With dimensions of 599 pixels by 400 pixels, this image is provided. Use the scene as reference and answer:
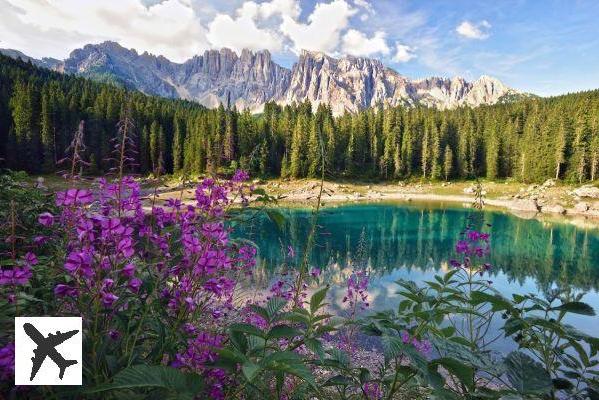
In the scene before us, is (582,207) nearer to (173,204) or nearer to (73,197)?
(173,204)

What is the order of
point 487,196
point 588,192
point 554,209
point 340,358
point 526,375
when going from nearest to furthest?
point 526,375
point 340,358
point 554,209
point 588,192
point 487,196

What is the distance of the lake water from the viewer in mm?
18875

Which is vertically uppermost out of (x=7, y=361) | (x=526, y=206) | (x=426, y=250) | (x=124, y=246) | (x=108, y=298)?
(x=124, y=246)

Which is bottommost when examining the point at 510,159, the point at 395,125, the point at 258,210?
the point at 258,210

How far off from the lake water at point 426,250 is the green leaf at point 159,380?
3.36 metres

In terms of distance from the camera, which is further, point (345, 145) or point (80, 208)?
point (345, 145)

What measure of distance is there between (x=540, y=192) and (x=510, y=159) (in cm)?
2016

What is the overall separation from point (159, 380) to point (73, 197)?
1.12 metres

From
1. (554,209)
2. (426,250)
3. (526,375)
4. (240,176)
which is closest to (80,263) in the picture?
(240,176)

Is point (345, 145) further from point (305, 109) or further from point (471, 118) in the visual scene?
point (471, 118)

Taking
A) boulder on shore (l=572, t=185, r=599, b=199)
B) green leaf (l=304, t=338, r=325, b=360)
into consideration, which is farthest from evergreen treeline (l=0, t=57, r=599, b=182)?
green leaf (l=304, t=338, r=325, b=360)

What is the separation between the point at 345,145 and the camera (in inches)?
3477

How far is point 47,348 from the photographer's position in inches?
60.2

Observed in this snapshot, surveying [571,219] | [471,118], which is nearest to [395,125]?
[471,118]
